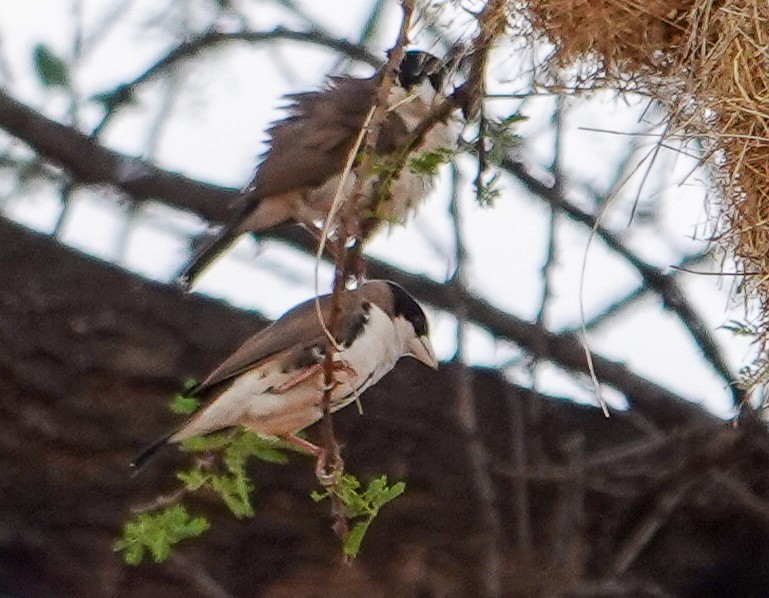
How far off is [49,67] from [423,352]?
651 mm

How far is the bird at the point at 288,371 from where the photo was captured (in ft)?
6.81

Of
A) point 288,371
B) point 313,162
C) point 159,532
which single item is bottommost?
point 159,532

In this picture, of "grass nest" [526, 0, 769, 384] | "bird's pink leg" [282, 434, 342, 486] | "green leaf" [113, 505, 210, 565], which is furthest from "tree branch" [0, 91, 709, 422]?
"green leaf" [113, 505, 210, 565]

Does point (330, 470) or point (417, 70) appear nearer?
point (330, 470)

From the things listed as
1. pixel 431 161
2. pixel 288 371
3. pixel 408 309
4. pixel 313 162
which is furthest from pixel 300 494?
pixel 431 161

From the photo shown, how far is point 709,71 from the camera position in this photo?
5.59ft

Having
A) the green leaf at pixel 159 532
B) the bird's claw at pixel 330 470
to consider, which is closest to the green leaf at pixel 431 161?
the bird's claw at pixel 330 470

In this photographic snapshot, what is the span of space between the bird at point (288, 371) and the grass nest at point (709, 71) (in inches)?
16.8

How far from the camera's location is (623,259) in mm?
2604

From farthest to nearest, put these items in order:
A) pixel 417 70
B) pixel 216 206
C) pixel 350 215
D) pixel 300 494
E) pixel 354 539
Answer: pixel 216 206 < pixel 417 70 < pixel 300 494 < pixel 354 539 < pixel 350 215

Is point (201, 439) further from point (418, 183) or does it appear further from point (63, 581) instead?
point (418, 183)

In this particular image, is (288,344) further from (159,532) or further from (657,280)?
(657,280)

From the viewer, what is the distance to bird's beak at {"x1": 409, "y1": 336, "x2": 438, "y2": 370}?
2307 mm

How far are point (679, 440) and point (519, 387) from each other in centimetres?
23
